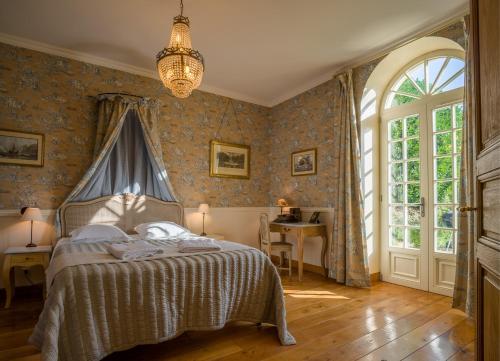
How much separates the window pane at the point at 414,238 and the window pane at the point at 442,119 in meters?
1.30

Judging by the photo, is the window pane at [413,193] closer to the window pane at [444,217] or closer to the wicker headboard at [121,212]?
the window pane at [444,217]

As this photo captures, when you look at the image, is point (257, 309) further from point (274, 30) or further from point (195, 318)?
point (274, 30)

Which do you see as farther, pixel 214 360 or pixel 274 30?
pixel 274 30

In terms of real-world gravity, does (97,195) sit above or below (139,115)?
below

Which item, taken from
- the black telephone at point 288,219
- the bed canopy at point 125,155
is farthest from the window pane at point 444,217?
the bed canopy at point 125,155

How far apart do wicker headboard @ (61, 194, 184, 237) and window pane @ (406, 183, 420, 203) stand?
3.19 m

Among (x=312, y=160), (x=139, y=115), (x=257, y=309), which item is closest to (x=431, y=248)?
(x=312, y=160)

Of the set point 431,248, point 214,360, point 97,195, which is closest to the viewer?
point 214,360

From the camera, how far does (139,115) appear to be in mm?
4070

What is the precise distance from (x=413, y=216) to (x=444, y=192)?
1.62 ft

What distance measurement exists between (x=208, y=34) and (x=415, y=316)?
3.74 m

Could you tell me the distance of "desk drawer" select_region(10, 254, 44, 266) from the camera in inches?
119

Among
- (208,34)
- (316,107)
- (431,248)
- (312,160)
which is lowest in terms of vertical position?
(431,248)

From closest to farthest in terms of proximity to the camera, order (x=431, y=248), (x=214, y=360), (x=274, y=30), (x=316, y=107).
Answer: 1. (x=214, y=360)
2. (x=274, y=30)
3. (x=431, y=248)
4. (x=316, y=107)
